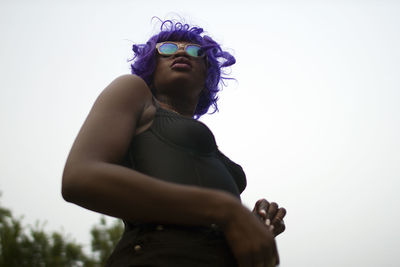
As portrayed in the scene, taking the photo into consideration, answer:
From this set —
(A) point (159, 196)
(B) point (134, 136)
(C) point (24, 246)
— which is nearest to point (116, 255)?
(A) point (159, 196)

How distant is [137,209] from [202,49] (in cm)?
175

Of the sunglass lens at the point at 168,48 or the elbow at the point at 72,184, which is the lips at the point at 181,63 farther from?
the elbow at the point at 72,184

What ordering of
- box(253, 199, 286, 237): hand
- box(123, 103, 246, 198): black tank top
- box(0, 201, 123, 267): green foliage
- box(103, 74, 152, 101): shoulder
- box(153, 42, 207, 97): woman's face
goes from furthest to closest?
1. box(0, 201, 123, 267): green foliage
2. box(153, 42, 207, 97): woman's face
3. box(253, 199, 286, 237): hand
4. box(103, 74, 152, 101): shoulder
5. box(123, 103, 246, 198): black tank top

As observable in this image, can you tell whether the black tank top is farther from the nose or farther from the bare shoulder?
the nose

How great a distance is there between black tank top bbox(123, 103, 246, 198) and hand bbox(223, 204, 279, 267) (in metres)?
0.38

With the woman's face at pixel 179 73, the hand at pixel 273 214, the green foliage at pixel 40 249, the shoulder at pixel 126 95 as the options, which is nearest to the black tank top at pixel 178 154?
the shoulder at pixel 126 95

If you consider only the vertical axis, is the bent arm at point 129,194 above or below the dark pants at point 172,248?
above

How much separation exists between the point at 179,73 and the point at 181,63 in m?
0.09

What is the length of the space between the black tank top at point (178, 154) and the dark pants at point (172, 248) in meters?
0.25

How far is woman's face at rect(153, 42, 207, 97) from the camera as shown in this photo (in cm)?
247

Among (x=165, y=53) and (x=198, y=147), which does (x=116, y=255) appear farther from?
(x=165, y=53)

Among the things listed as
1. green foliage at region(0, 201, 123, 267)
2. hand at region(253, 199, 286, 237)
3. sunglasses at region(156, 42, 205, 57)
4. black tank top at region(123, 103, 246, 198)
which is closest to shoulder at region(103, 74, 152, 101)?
black tank top at region(123, 103, 246, 198)

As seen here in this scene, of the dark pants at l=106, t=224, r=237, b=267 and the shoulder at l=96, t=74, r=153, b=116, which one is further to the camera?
the shoulder at l=96, t=74, r=153, b=116

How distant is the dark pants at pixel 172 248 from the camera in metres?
1.40
